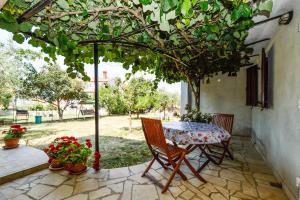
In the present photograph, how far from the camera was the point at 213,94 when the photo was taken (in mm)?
7785

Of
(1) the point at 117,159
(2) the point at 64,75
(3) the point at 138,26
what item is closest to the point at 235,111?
(1) the point at 117,159

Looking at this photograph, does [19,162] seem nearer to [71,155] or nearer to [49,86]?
[71,155]

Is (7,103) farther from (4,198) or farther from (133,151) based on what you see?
(4,198)

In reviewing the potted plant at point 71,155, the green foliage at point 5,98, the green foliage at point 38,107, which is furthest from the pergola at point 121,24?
A: the green foliage at point 38,107

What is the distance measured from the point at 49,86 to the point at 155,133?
11170mm

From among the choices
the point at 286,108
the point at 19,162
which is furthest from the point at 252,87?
the point at 19,162

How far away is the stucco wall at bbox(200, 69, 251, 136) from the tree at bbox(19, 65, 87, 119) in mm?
8893

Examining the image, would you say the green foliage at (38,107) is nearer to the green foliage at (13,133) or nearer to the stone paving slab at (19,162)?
the green foliage at (13,133)

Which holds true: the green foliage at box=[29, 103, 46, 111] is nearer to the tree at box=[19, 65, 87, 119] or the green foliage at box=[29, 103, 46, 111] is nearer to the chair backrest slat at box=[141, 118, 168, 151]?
the tree at box=[19, 65, 87, 119]

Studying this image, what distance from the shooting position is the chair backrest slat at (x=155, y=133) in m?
3.12

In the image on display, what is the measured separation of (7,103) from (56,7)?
12.1m

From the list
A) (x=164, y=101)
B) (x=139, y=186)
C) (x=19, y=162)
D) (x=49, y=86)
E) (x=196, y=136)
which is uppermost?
(x=49, y=86)

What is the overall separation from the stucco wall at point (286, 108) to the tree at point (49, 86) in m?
11.7

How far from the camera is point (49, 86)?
12359 mm
